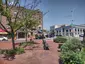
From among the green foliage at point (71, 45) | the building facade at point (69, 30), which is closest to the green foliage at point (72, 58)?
the green foliage at point (71, 45)

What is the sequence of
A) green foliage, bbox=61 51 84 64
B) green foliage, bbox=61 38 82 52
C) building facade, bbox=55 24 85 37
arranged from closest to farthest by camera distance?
green foliage, bbox=61 51 84 64
green foliage, bbox=61 38 82 52
building facade, bbox=55 24 85 37

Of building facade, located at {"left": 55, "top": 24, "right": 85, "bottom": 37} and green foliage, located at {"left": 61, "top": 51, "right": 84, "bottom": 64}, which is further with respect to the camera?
building facade, located at {"left": 55, "top": 24, "right": 85, "bottom": 37}

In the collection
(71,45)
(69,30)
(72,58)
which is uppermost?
(69,30)

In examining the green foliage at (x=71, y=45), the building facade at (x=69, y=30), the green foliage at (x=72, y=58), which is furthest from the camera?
the building facade at (x=69, y=30)

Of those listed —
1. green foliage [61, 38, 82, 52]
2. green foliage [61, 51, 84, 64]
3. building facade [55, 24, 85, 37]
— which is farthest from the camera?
building facade [55, 24, 85, 37]

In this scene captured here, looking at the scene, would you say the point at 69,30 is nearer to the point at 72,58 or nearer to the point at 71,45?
the point at 71,45

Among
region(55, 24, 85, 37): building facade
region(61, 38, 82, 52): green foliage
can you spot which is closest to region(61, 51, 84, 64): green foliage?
region(61, 38, 82, 52): green foliage

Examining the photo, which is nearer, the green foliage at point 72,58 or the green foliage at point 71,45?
the green foliage at point 72,58

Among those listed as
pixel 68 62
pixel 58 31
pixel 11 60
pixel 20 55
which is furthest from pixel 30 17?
pixel 58 31

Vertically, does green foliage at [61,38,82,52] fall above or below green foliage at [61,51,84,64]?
above

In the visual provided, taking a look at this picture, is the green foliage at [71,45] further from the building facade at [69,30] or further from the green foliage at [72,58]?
the building facade at [69,30]

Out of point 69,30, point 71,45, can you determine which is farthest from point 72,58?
point 69,30

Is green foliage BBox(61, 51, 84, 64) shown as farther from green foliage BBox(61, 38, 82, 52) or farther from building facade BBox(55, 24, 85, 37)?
building facade BBox(55, 24, 85, 37)

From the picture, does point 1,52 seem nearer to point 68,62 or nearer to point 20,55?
point 20,55
